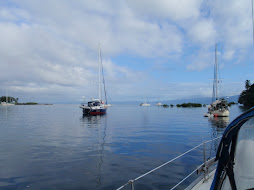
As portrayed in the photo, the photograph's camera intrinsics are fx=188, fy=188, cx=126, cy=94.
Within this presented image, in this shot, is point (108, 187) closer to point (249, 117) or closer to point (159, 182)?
point (159, 182)

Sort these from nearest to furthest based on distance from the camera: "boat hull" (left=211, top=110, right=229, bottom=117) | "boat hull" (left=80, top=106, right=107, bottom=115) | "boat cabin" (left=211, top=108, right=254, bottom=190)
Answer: "boat cabin" (left=211, top=108, right=254, bottom=190), "boat hull" (left=211, top=110, right=229, bottom=117), "boat hull" (left=80, top=106, right=107, bottom=115)

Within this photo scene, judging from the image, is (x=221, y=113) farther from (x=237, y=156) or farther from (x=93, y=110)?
(x=237, y=156)

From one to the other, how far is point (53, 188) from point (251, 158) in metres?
7.78

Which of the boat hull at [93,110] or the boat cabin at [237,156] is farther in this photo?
the boat hull at [93,110]

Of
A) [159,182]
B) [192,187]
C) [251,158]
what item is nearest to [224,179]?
[251,158]

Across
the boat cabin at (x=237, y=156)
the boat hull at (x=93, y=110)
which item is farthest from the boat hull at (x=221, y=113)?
the boat cabin at (x=237, y=156)

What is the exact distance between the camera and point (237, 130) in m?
3.62

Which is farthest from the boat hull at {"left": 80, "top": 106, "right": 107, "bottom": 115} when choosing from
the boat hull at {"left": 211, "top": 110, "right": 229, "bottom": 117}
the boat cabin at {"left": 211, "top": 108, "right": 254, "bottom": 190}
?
the boat cabin at {"left": 211, "top": 108, "right": 254, "bottom": 190}

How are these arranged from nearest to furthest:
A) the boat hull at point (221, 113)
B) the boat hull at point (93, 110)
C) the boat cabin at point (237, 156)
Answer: the boat cabin at point (237, 156) → the boat hull at point (221, 113) → the boat hull at point (93, 110)

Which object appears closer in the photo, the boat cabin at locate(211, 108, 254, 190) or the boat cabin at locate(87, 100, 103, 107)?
the boat cabin at locate(211, 108, 254, 190)

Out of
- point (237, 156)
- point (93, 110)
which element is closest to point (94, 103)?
point (93, 110)

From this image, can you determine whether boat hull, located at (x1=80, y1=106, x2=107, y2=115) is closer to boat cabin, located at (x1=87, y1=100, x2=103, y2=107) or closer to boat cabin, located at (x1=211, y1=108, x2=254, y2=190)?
boat cabin, located at (x1=87, y1=100, x2=103, y2=107)

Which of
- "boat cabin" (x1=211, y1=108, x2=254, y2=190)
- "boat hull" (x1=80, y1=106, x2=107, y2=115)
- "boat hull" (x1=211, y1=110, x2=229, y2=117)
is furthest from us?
"boat hull" (x1=80, y1=106, x2=107, y2=115)

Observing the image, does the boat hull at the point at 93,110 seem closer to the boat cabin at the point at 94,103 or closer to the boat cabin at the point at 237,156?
the boat cabin at the point at 94,103
